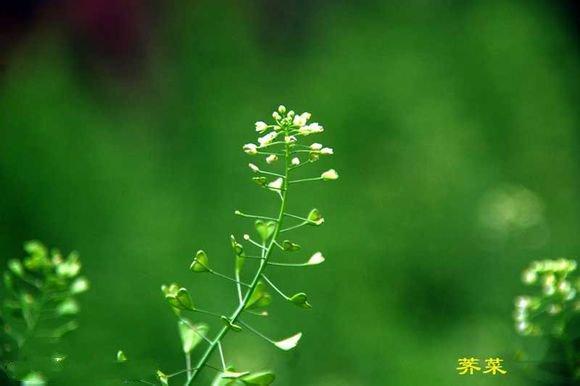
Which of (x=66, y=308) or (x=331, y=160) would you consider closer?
(x=66, y=308)

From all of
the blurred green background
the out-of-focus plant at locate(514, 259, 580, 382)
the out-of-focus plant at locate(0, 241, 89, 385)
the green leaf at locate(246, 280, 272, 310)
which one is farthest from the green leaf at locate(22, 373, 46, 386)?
the blurred green background

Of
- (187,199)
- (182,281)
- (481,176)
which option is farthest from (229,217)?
(481,176)

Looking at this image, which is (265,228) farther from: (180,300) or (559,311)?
(559,311)

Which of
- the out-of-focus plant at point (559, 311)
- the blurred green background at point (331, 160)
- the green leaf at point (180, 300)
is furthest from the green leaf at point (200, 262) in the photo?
the blurred green background at point (331, 160)

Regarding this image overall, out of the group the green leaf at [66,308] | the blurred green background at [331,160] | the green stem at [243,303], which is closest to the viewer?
the green stem at [243,303]

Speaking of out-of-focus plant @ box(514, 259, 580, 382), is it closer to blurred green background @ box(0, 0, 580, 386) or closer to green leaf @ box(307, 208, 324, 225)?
green leaf @ box(307, 208, 324, 225)

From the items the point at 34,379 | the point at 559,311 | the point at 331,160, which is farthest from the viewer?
the point at 331,160

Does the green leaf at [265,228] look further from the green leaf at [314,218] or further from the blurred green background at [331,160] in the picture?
the blurred green background at [331,160]

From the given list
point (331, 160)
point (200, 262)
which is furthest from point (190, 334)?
point (331, 160)

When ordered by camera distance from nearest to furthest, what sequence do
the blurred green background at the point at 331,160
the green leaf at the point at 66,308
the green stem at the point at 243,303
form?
1. the green stem at the point at 243,303
2. the green leaf at the point at 66,308
3. the blurred green background at the point at 331,160
